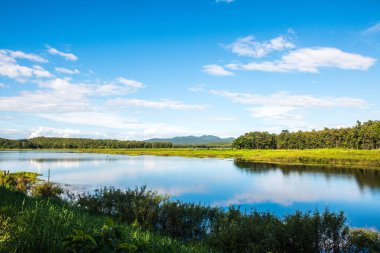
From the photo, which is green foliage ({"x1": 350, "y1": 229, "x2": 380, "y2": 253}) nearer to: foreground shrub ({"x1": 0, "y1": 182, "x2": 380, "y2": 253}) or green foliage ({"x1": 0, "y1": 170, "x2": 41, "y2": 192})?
→ foreground shrub ({"x1": 0, "y1": 182, "x2": 380, "y2": 253})

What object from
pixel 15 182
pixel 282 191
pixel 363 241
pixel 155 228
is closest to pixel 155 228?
pixel 155 228

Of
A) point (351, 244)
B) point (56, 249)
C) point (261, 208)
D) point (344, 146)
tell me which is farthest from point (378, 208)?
point (344, 146)

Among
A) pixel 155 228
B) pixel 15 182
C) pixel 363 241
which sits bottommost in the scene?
pixel 155 228

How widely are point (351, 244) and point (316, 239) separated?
1968 millimetres

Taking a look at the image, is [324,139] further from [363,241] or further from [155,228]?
[155,228]

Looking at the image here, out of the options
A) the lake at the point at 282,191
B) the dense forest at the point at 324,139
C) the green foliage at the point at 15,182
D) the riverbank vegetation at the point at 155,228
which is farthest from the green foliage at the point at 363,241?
the dense forest at the point at 324,139

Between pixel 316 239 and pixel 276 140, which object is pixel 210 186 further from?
pixel 276 140

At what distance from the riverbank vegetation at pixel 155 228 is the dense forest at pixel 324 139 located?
124m

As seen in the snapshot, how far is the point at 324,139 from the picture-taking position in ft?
517

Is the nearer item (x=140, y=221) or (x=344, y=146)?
(x=140, y=221)

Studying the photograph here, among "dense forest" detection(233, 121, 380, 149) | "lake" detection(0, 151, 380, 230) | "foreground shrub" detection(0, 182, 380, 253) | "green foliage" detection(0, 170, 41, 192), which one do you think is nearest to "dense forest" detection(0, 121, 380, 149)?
"dense forest" detection(233, 121, 380, 149)

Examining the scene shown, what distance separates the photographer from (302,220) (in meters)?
14.5

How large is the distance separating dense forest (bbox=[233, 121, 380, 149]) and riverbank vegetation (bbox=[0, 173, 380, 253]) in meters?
124

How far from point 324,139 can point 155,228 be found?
154m
